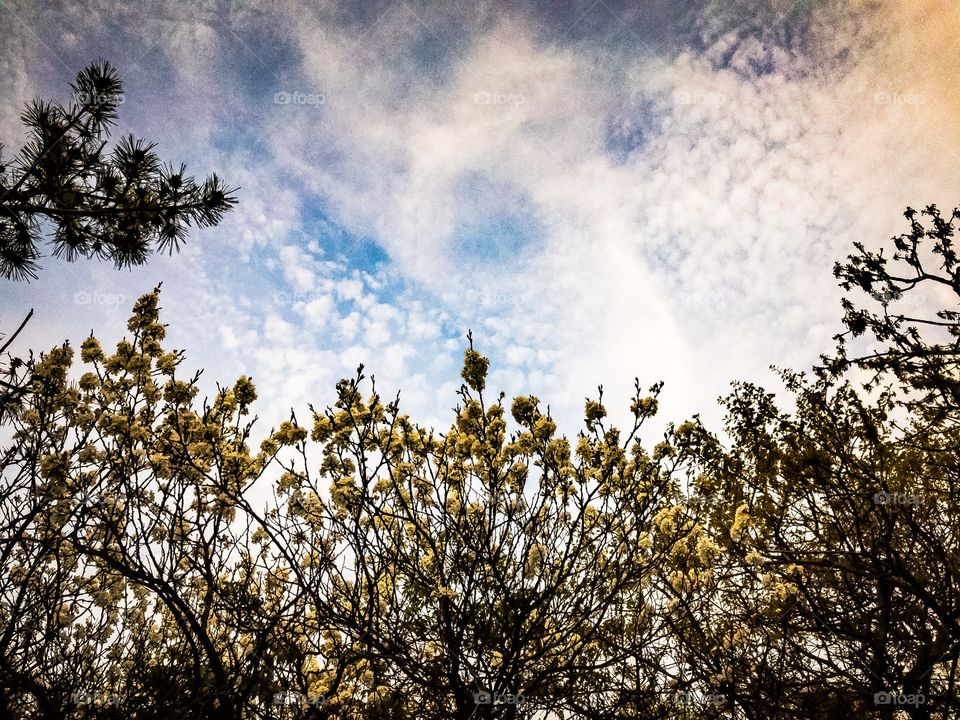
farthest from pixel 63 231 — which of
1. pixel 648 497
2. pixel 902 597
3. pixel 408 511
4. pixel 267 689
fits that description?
pixel 902 597

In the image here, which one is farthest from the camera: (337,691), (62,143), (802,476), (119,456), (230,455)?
(802,476)

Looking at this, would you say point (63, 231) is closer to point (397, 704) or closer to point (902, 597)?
point (397, 704)

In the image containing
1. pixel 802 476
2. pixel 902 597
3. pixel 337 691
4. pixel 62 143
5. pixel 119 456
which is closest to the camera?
pixel 62 143

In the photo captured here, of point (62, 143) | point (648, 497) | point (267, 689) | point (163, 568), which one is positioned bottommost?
point (267, 689)

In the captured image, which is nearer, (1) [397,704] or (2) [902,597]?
(1) [397,704]

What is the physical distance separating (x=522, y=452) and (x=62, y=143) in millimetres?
4542

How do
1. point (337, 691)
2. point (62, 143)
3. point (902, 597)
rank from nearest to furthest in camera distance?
point (62, 143) → point (337, 691) → point (902, 597)

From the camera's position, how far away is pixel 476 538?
4438mm

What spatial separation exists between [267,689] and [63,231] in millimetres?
3993

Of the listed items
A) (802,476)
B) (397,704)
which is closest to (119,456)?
(397,704)

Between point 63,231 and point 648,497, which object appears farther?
point 648,497

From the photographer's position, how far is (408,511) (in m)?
4.48

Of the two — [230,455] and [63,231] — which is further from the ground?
[63,231]

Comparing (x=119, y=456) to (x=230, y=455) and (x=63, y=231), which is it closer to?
(x=230, y=455)
